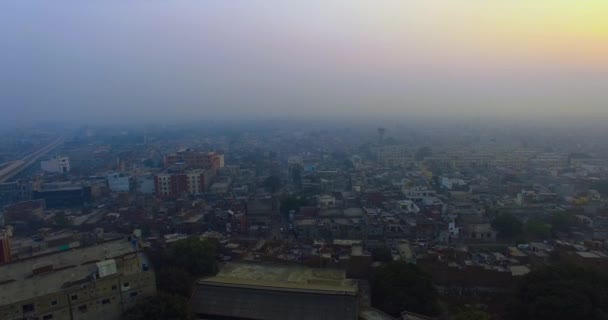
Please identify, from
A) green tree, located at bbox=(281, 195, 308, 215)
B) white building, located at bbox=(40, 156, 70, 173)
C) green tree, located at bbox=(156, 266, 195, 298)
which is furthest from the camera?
white building, located at bbox=(40, 156, 70, 173)

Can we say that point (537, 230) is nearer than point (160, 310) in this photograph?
No

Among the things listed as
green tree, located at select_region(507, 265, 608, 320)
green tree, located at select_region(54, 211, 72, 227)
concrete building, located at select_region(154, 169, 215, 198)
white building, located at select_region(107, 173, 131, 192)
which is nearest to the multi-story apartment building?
concrete building, located at select_region(154, 169, 215, 198)

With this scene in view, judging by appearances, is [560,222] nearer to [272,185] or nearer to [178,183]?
[272,185]

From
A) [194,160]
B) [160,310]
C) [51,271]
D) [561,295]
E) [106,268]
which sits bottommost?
[160,310]

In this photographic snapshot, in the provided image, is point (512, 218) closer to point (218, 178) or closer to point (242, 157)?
point (218, 178)

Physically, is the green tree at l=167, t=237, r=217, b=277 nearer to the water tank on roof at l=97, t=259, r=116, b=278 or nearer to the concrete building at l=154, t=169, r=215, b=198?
the water tank on roof at l=97, t=259, r=116, b=278

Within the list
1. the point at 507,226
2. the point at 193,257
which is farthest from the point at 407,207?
the point at 193,257

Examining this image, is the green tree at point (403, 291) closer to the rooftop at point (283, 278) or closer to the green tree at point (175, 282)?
the rooftop at point (283, 278)
